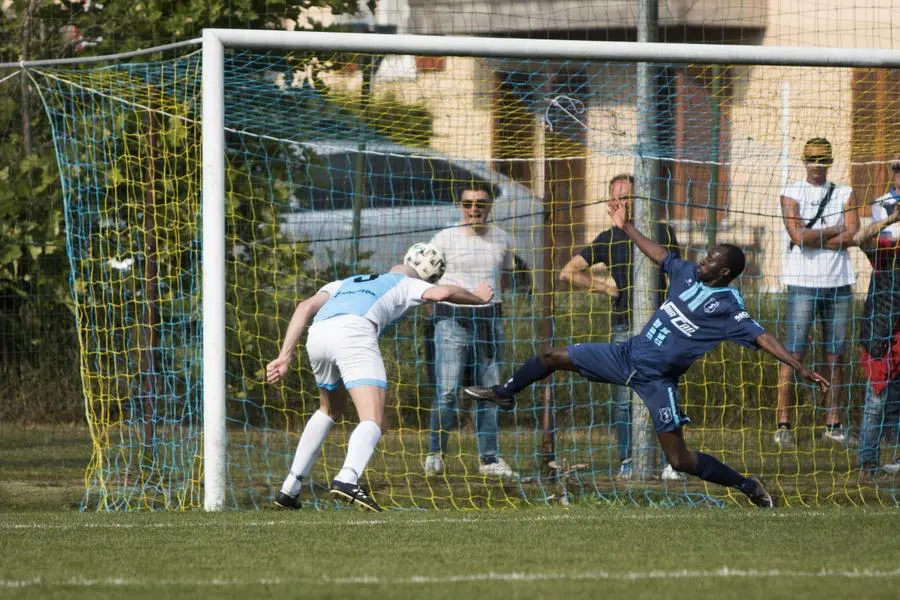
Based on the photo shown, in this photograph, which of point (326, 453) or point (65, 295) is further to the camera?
point (65, 295)

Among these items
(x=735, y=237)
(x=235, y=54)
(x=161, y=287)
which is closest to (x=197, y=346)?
(x=161, y=287)

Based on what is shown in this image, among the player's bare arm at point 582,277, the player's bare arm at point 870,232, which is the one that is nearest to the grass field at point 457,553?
the player's bare arm at point 582,277

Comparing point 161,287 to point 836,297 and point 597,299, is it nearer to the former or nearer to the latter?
point 597,299

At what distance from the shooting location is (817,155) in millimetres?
8844

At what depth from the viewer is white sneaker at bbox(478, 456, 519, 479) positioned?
895 centimetres

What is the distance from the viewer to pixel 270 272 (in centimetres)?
1038

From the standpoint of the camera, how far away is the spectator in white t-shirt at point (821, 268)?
359 inches

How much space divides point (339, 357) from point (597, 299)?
3186 mm

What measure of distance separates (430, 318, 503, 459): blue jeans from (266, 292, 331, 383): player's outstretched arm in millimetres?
1491

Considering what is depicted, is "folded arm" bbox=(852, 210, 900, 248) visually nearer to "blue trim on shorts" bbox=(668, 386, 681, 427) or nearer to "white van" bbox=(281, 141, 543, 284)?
"blue trim on shorts" bbox=(668, 386, 681, 427)

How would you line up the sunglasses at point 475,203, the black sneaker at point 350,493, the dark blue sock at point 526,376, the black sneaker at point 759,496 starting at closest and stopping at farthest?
the black sneaker at point 350,493 < the black sneaker at point 759,496 < the dark blue sock at point 526,376 < the sunglasses at point 475,203

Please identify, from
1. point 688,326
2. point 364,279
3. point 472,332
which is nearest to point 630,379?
point 688,326

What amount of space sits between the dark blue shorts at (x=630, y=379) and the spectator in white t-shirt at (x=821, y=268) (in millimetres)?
1919

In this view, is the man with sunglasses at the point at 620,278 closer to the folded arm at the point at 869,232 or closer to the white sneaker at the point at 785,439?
the white sneaker at the point at 785,439
